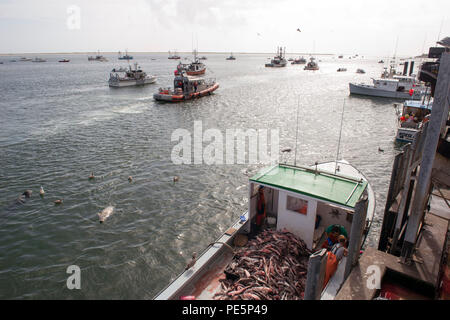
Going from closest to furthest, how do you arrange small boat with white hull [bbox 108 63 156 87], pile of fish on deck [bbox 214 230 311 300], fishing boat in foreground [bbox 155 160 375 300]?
pile of fish on deck [bbox 214 230 311 300], fishing boat in foreground [bbox 155 160 375 300], small boat with white hull [bbox 108 63 156 87]

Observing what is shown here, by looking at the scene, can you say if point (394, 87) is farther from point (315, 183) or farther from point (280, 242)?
point (280, 242)

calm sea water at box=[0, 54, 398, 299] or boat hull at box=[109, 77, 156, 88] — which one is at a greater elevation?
boat hull at box=[109, 77, 156, 88]

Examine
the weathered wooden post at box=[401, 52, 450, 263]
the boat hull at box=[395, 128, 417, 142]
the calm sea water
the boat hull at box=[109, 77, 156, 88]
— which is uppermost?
the weathered wooden post at box=[401, 52, 450, 263]

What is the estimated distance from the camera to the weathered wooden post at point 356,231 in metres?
7.53

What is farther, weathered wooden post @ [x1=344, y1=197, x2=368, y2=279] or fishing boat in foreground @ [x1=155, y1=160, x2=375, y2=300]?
fishing boat in foreground @ [x1=155, y1=160, x2=375, y2=300]

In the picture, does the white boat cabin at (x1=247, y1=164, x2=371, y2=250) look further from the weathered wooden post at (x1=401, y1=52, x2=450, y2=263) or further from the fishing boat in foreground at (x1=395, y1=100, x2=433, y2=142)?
the fishing boat in foreground at (x1=395, y1=100, x2=433, y2=142)

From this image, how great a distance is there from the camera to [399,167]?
10.9 m

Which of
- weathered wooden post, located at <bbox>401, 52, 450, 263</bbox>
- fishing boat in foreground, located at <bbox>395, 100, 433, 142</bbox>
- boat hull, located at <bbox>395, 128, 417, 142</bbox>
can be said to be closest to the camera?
weathered wooden post, located at <bbox>401, 52, 450, 263</bbox>

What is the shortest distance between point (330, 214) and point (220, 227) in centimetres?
674

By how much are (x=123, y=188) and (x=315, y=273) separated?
56.5ft

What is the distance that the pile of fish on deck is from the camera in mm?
8039

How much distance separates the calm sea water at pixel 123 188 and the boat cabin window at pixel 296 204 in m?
6.21

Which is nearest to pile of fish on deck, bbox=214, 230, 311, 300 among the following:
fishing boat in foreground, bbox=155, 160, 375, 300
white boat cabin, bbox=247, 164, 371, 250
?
fishing boat in foreground, bbox=155, 160, 375, 300

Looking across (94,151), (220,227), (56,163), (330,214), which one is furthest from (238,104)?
(330,214)
